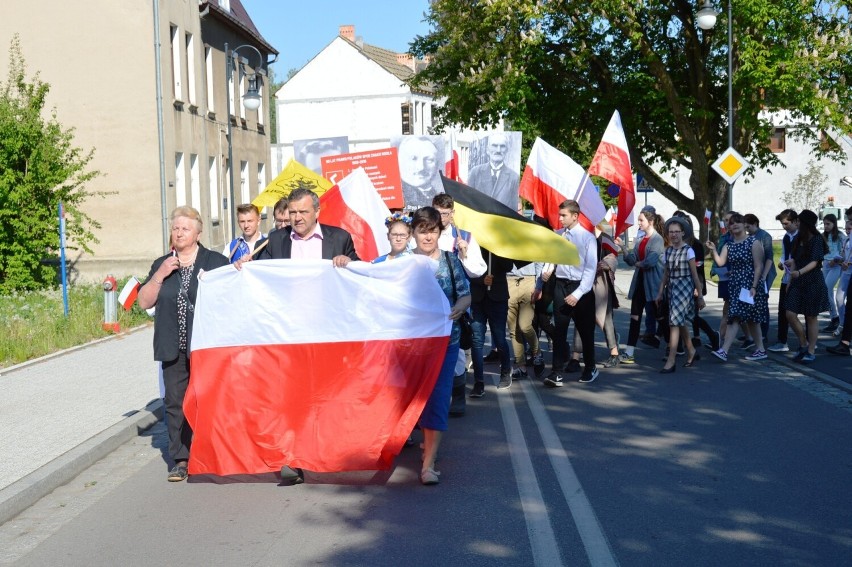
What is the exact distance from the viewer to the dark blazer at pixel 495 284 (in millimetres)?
10681

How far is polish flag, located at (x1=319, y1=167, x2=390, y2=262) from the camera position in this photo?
387 inches

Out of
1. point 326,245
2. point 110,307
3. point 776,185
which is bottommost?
point 110,307

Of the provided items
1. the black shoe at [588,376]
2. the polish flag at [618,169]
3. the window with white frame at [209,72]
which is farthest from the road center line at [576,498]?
the window with white frame at [209,72]

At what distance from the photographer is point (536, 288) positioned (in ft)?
38.7

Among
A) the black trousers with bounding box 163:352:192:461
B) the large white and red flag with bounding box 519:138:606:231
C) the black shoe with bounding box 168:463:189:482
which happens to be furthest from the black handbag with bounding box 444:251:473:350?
the large white and red flag with bounding box 519:138:606:231

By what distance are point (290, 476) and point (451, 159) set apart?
10964 millimetres

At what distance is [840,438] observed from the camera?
27.2 feet

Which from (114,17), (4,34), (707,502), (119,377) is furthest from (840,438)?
(4,34)

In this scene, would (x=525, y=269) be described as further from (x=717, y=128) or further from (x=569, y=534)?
(x=717, y=128)

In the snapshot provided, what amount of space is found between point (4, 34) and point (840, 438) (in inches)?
1023

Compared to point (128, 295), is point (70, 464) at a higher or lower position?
lower

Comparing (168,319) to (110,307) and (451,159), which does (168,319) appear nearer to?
(110,307)

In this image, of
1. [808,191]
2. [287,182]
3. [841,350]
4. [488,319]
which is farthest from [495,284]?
[808,191]

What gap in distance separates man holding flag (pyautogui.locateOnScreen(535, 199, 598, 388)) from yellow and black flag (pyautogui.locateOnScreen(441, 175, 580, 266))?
6.12 ft
